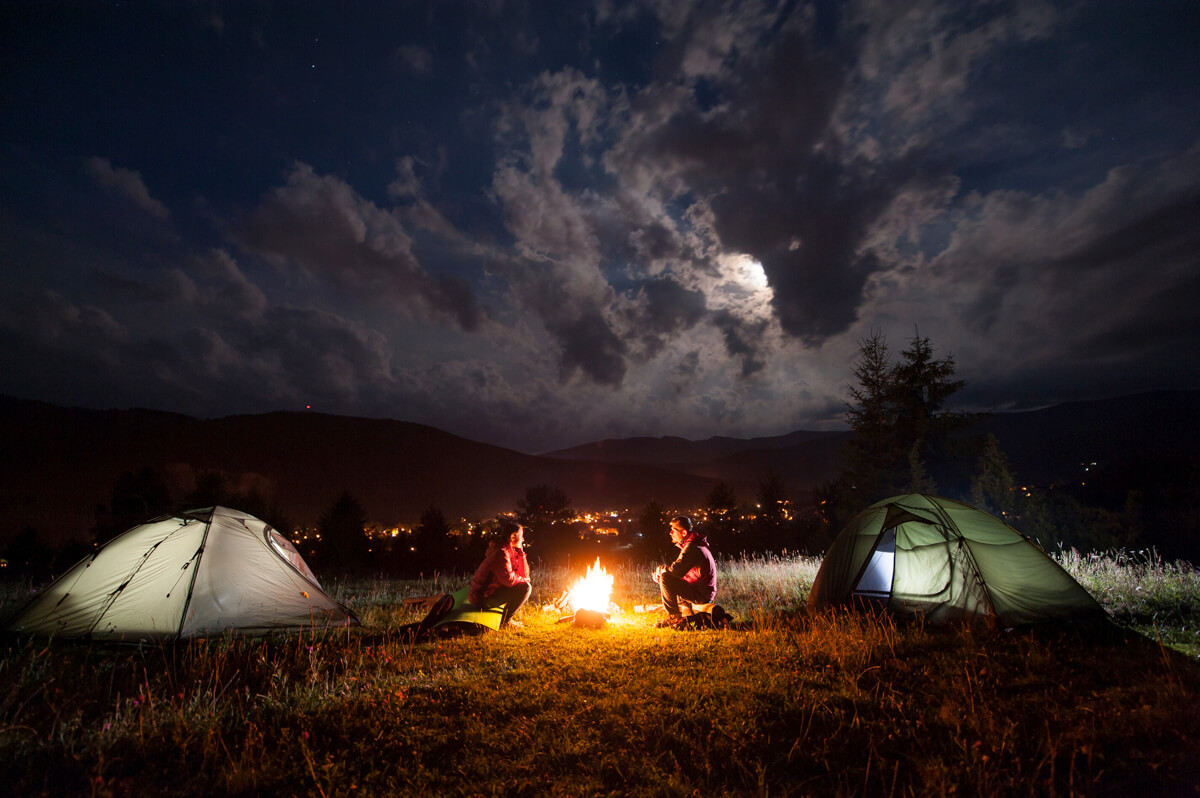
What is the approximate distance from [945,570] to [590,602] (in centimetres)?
600

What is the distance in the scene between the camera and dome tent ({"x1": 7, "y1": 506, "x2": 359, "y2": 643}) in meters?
7.42

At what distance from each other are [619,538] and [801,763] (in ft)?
143

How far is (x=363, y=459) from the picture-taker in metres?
97.4

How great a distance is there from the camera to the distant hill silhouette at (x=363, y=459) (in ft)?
208

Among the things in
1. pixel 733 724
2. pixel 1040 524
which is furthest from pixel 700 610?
pixel 1040 524

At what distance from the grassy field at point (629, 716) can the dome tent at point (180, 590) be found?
0.50 metres

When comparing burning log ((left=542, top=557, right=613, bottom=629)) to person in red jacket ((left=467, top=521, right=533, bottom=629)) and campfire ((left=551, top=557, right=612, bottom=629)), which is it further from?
person in red jacket ((left=467, top=521, right=533, bottom=629))

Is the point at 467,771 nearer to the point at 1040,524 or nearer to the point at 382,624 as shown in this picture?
the point at 382,624

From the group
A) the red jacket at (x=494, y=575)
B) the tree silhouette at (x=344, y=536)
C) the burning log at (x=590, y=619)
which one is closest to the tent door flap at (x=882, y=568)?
the burning log at (x=590, y=619)

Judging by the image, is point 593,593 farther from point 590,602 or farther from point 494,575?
point 494,575

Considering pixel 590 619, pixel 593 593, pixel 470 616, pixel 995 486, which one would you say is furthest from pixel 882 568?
pixel 995 486

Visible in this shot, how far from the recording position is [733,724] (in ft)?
15.0

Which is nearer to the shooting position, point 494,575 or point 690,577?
point 494,575

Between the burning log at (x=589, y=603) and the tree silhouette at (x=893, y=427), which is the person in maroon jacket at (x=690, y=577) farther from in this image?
the tree silhouette at (x=893, y=427)
